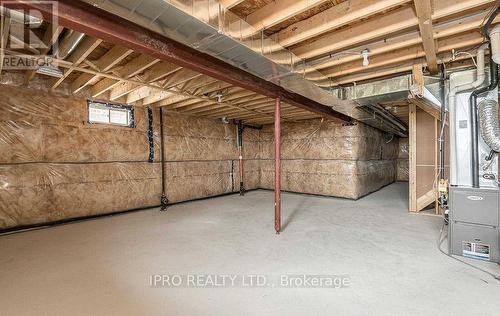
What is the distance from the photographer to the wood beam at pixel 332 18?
72.8 inches

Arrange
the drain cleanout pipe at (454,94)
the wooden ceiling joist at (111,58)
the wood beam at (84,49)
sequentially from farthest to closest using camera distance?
the wooden ceiling joist at (111,58) < the drain cleanout pipe at (454,94) < the wood beam at (84,49)

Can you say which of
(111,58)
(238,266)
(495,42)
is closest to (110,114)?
(111,58)

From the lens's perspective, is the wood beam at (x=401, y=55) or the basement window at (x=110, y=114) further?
the basement window at (x=110, y=114)

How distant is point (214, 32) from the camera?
66.1 inches

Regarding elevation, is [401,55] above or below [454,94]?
above

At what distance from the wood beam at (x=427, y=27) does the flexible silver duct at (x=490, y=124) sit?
2.28 feet

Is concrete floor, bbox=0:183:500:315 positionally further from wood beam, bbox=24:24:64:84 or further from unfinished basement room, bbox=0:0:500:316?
wood beam, bbox=24:24:64:84

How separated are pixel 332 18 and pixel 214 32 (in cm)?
108

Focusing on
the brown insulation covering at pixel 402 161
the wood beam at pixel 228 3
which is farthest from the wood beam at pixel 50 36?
the brown insulation covering at pixel 402 161

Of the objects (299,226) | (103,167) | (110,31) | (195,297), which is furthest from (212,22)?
(103,167)

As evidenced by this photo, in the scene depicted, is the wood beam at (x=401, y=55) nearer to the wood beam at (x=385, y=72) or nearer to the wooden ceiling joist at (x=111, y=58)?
the wood beam at (x=385, y=72)

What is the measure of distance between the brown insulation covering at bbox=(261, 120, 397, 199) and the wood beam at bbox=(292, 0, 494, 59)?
373 cm

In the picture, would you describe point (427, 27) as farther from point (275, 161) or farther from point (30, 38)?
point (30, 38)

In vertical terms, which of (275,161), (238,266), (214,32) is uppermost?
(214,32)
